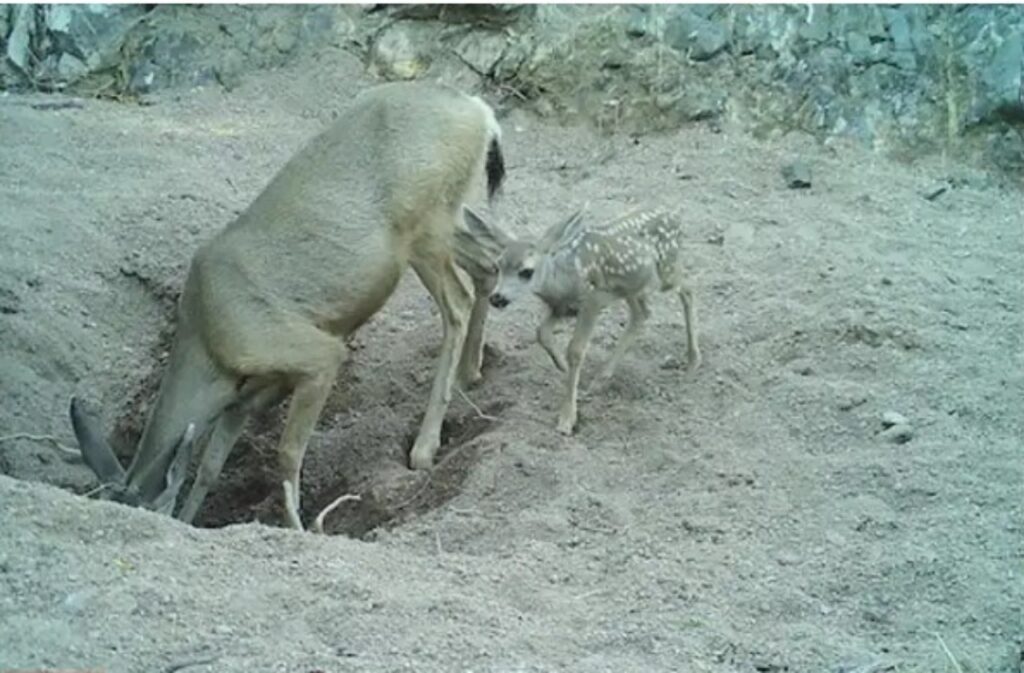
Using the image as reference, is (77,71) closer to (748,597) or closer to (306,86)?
(306,86)

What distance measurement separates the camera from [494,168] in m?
8.52

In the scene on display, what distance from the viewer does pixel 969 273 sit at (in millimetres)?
8609

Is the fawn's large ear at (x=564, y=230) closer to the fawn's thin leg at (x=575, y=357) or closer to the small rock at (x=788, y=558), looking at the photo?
the fawn's thin leg at (x=575, y=357)

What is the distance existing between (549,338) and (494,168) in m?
1.15

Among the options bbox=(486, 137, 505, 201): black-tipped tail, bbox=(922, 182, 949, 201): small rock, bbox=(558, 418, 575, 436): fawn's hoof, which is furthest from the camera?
bbox=(922, 182, 949, 201): small rock

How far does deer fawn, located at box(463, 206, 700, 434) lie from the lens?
297 inches

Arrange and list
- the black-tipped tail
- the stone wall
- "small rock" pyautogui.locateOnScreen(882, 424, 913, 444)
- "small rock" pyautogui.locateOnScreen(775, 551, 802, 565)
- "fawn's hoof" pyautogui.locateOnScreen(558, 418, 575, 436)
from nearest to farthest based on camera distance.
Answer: "small rock" pyautogui.locateOnScreen(775, 551, 802, 565) < "small rock" pyautogui.locateOnScreen(882, 424, 913, 444) < "fawn's hoof" pyautogui.locateOnScreen(558, 418, 575, 436) < the black-tipped tail < the stone wall

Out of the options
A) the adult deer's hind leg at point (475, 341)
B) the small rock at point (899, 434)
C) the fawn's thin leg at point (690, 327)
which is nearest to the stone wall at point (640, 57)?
the adult deer's hind leg at point (475, 341)

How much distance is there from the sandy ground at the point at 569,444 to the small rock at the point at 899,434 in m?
0.03

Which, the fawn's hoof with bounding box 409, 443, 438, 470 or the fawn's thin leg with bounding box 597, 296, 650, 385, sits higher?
the fawn's thin leg with bounding box 597, 296, 650, 385

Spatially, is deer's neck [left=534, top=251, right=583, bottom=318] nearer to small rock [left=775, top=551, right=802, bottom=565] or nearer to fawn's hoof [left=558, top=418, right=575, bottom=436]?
fawn's hoof [left=558, top=418, right=575, bottom=436]

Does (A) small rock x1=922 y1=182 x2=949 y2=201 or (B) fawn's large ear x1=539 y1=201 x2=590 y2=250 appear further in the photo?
(A) small rock x1=922 y1=182 x2=949 y2=201

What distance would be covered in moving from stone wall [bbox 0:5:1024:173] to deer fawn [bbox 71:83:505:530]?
287 cm

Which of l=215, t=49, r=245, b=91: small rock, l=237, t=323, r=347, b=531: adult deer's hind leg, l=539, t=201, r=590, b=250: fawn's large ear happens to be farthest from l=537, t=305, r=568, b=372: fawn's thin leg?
l=215, t=49, r=245, b=91: small rock
